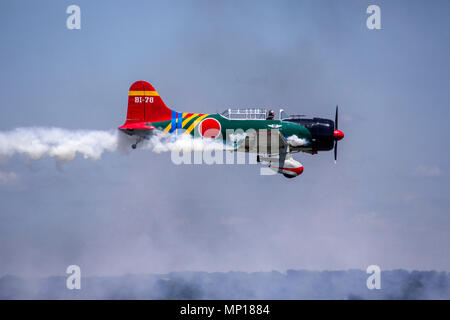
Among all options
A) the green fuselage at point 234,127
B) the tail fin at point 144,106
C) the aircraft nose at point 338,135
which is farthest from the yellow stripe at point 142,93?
the aircraft nose at point 338,135

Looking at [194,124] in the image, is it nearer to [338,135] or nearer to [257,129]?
[257,129]

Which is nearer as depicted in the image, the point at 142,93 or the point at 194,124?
the point at 194,124

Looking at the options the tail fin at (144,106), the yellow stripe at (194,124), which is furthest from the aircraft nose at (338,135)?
the tail fin at (144,106)

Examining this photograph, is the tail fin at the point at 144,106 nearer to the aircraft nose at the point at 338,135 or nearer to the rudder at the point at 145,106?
the rudder at the point at 145,106

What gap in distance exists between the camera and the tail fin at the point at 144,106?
152 ft

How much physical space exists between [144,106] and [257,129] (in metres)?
8.15

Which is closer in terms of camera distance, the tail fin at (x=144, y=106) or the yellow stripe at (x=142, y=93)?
the tail fin at (x=144, y=106)

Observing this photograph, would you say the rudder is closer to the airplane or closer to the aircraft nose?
the airplane

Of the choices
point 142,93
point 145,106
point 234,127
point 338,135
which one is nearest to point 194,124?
point 234,127

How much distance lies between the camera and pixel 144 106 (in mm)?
46469

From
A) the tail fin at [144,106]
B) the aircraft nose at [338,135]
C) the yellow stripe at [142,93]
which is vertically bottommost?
the aircraft nose at [338,135]

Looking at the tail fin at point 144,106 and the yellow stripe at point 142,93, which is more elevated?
the yellow stripe at point 142,93

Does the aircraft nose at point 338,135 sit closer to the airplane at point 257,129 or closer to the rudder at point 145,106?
the airplane at point 257,129
